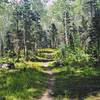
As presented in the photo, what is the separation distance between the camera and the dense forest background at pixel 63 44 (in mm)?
25850

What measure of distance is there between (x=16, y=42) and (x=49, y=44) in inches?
1752

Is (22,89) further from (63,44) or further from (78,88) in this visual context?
(63,44)

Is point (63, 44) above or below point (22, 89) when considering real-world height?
above

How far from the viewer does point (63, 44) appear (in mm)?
50938

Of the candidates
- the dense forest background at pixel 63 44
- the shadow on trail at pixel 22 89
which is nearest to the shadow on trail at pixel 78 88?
the dense forest background at pixel 63 44

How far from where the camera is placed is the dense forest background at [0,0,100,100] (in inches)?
1018

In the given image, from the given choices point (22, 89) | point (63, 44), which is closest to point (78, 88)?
point (22, 89)

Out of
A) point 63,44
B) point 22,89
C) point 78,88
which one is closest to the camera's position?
point 22,89

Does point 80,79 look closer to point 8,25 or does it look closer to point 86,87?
point 86,87

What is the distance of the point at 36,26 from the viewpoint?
302 feet

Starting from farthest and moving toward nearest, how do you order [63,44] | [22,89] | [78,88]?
[63,44] → [78,88] → [22,89]

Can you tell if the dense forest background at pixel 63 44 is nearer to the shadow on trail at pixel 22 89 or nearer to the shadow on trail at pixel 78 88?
the shadow on trail at pixel 78 88

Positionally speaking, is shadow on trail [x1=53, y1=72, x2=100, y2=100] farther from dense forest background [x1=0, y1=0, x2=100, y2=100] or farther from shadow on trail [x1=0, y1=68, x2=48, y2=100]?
shadow on trail [x1=0, y1=68, x2=48, y2=100]

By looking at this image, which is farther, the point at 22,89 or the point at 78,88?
the point at 78,88
